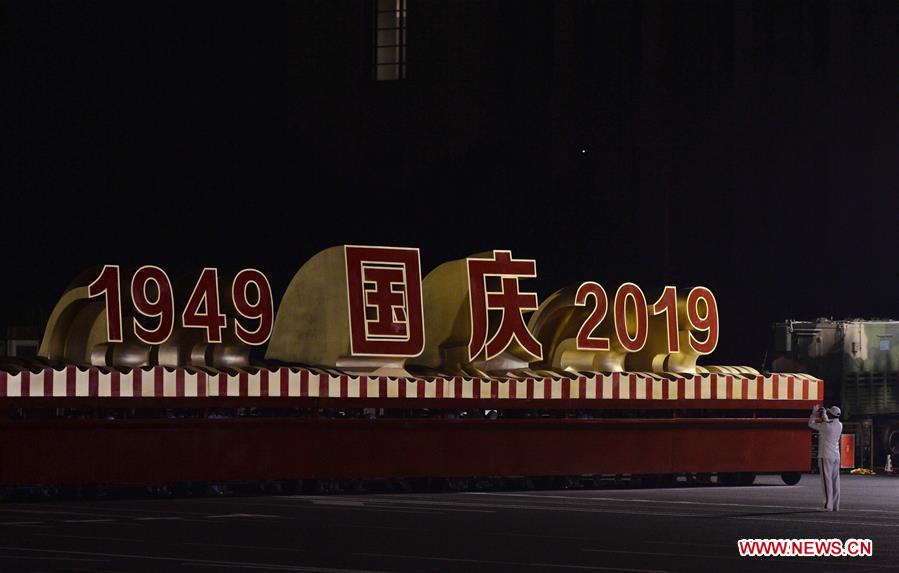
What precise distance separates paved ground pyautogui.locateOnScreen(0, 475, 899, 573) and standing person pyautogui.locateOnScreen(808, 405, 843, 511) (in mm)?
432

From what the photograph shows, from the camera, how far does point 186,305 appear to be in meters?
34.8

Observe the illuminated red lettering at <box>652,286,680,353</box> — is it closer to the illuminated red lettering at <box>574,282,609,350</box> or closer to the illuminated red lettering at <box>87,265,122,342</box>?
the illuminated red lettering at <box>574,282,609,350</box>

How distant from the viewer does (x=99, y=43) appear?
54.8 meters

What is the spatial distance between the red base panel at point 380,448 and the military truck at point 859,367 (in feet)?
27.7

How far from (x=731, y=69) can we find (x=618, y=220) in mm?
5625

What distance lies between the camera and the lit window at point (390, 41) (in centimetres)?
A: 5728

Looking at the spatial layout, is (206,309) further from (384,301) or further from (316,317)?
(384,301)

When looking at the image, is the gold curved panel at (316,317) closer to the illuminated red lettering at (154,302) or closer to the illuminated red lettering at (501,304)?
the illuminated red lettering at (501,304)

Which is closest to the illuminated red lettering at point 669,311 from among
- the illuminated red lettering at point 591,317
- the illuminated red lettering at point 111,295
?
the illuminated red lettering at point 591,317

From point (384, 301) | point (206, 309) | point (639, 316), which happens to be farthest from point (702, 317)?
point (206, 309)

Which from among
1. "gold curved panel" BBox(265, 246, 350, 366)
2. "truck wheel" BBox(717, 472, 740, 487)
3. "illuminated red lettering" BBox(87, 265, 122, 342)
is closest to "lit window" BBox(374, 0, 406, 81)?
"truck wheel" BBox(717, 472, 740, 487)

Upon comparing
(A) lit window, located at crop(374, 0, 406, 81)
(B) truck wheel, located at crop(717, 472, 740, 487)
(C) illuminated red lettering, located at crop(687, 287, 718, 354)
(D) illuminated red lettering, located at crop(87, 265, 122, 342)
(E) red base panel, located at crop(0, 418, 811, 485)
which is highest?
(A) lit window, located at crop(374, 0, 406, 81)

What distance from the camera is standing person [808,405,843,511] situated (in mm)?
30766

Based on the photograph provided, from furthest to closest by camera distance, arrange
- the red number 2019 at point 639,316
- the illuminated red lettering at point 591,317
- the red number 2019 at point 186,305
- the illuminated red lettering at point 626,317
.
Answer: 1. the illuminated red lettering at point 626,317
2. the red number 2019 at point 639,316
3. the illuminated red lettering at point 591,317
4. the red number 2019 at point 186,305
